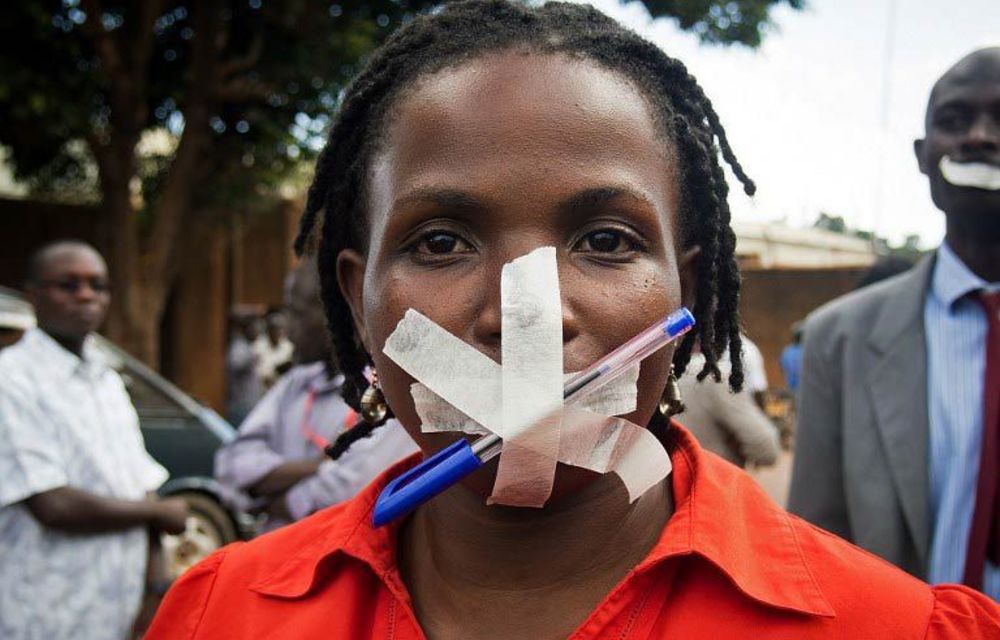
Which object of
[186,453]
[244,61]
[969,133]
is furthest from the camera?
[244,61]

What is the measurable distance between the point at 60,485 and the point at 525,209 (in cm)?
244

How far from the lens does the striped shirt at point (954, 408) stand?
2.26 m

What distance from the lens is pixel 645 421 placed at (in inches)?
50.9

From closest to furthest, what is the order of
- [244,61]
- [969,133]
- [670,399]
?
1. [670,399]
2. [969,133]
3. [244,61]

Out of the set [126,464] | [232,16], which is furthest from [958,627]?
[232,16]

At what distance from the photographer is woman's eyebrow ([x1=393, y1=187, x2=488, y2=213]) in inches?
48.9

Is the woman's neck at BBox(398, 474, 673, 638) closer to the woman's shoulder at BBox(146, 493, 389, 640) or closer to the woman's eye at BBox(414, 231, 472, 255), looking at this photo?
the woman's shoulder at BBox(146, 493, 389, 640)

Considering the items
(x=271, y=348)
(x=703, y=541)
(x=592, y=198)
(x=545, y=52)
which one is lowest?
(x=271, y=348)

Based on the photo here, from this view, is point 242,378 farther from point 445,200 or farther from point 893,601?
point 893,601

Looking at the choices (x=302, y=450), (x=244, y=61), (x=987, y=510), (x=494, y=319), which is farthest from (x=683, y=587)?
(x=244, y=61)

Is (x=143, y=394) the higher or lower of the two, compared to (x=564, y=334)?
lower

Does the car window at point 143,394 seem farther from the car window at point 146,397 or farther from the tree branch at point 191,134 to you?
the tree branch at point 191,134

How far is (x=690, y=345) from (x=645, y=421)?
32cm

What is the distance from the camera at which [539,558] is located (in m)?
1.35
